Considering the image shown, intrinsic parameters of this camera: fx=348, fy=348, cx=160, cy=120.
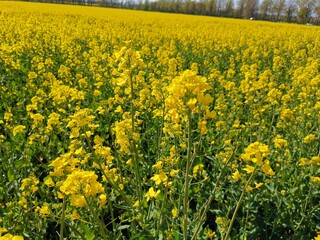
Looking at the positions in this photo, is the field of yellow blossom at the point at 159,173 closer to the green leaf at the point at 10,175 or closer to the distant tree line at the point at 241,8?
the green leaf at the point at 10,175

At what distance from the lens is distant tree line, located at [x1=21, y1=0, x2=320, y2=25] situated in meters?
49.7

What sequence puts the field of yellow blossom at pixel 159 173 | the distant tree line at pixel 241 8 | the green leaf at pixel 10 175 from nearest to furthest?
the field of yellow blossom at pixel 159 173 < the green leaf at pixel 10 175 < the distant tree line at pixel 241 8

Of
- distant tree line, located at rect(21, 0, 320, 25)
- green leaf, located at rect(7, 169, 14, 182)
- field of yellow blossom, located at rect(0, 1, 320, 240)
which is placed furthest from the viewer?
distant tree line, located at rect(21, 0, 320, 25)

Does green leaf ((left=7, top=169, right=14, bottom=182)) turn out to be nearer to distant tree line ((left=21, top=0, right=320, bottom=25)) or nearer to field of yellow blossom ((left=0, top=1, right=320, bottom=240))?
field of yellow blossom ((left=0, top=1, right=320, bottom=240))

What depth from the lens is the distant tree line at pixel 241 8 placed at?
1957 inches

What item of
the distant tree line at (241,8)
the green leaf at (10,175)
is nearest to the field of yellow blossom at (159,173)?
the green leaf at (10,175)

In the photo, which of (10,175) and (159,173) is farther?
(10,175)

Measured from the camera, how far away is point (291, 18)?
51688mm

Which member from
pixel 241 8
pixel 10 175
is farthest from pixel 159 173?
pixel 241 8

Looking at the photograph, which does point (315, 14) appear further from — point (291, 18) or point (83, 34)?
point (83, 34)

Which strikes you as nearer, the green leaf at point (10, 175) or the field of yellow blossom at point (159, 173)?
the field of yellow blossom at point (159, 173)

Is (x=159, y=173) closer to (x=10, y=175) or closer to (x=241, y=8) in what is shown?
(x=10, y=175)

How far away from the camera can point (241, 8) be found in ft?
197

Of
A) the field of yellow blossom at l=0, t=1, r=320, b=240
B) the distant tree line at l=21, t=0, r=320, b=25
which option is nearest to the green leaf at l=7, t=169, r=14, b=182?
the field of yellow blossom at l=0, t=1, r=320, b=240
